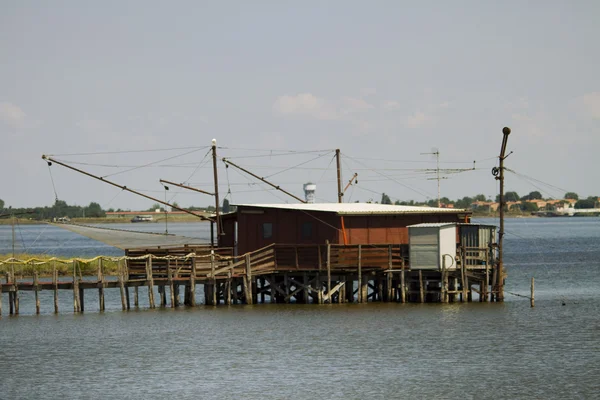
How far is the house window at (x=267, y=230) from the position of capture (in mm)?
55062

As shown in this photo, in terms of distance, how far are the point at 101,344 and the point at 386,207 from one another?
2029cm

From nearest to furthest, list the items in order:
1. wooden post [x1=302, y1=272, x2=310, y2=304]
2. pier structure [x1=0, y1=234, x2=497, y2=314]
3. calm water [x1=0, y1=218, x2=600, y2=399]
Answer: calm water [x1=0, y1=218, x2=600, y2=399]
pier structure [x1=0, y1=234, x2=497, y2=314]
wooden post [x1=302, y1=272, x2=310, y2=304]

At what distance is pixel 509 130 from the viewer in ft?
167

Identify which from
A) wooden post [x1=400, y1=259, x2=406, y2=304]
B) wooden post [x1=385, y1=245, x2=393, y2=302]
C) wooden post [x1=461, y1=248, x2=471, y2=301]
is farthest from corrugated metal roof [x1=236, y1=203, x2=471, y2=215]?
wooden post [x1=461, y1=248, x2=471, y2=301]

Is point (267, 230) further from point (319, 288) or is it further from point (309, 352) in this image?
point (309, 352)

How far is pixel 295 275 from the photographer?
176ft

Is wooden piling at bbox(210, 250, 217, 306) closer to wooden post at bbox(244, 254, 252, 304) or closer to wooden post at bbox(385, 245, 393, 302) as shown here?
wooden post at bbox(244, 254, 252, 304)

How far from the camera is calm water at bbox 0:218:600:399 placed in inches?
1337

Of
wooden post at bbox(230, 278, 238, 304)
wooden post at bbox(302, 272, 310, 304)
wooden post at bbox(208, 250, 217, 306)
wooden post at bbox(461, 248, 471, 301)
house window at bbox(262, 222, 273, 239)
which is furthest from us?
house window at bbox(262, 222, 273, 239)

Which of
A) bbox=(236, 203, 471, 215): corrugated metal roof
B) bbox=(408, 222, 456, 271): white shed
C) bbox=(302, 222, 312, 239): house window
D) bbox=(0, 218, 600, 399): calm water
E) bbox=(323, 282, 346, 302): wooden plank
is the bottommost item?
bbox=(0, 218, 600, 399): calm water

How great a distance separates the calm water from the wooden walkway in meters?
1.21

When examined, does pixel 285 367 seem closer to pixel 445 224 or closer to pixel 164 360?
pixel 164 360

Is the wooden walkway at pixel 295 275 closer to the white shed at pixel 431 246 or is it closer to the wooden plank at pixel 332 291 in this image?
the wooden plank at pixel 332 291

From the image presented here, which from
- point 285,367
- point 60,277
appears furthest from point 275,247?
point 60,277
